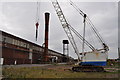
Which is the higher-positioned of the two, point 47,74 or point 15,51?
point 15,51

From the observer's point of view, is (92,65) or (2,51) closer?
(92,65)

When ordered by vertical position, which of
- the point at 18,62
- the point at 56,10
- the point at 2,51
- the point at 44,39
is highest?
the point at 56,10

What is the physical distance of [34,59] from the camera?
2576 inches

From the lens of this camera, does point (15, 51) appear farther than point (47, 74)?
Yes

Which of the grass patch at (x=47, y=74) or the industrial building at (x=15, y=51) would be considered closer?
the grass patch at (x=47, y=74)

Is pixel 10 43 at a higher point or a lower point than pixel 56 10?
lower

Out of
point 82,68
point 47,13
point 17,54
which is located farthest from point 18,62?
point 82,68

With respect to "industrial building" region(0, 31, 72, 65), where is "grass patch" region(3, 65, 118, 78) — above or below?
below

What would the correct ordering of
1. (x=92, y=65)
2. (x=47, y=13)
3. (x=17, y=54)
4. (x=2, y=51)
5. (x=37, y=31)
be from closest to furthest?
(x=92, y=65)
(x=37, y=31)
(x=2, y=51)
(x=17, y=54)
(x=47, y=13)

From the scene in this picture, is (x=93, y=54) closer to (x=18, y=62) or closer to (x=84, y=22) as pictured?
(x=84, y=22)

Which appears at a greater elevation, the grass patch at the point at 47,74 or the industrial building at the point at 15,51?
the industrial building at the point at 15,51

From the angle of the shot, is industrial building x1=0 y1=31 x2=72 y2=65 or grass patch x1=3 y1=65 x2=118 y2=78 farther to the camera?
industrial building x1=0 y1=31 x2=72 y2=65

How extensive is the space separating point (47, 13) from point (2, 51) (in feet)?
85.0

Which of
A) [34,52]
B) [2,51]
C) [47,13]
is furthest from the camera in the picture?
[34,52]
